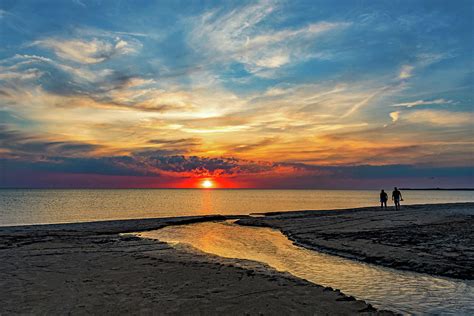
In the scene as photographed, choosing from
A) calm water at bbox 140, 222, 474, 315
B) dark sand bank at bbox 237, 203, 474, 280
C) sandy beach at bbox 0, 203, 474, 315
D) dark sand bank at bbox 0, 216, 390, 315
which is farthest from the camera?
dark sand bank at bbox 237, 203, 474, 280

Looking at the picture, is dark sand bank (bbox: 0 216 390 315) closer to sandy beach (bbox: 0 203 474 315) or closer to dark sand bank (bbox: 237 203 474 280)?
sandy beach (bbox: 0 203 474 315)

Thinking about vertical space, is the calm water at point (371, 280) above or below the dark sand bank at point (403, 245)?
below

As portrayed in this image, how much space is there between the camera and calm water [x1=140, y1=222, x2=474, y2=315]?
1229 cm

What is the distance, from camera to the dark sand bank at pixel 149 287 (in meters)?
11.2

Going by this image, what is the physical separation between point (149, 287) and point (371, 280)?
9221 mm

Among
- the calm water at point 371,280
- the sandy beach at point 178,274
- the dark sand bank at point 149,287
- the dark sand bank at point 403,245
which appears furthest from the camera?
the dark sand bank at point 403,245

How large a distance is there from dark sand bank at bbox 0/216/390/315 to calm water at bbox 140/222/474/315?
1629 mm

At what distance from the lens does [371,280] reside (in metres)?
15.7

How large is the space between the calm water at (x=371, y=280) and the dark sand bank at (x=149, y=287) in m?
1.63

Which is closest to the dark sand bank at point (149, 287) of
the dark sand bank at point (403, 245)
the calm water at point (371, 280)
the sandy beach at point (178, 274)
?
the sandy beach at point (178, 274)

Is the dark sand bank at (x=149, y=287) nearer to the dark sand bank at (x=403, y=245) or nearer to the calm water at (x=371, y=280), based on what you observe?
the calm water at (x=371, y=280)

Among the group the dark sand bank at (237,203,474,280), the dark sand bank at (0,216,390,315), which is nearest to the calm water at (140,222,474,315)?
the dark sand bank at (237,203,474,280)

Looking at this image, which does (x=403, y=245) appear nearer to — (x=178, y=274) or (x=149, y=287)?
(x=178, y=274)

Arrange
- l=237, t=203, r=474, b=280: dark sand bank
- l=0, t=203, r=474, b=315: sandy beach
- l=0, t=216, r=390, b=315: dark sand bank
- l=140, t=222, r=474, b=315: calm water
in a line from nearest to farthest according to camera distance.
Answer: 1. l=0, t=216, r=390, b=315: dark sand bank
2. l=0, t=203, r=474, b=315: sandy beach
3. l=140, t=222, r=474, b=315: calm water
4. l=237, t=203, r=474, b=280: dark sand bank
